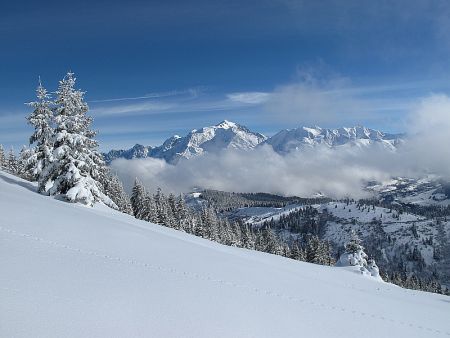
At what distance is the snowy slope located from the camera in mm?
8719

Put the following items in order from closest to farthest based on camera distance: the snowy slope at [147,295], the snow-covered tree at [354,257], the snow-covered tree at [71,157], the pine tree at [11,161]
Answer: the snowy slope at [147,295] → the snow-covered tree at [71,157] → the snow-covered tree at [354,257] → the pine tree at [11,161]

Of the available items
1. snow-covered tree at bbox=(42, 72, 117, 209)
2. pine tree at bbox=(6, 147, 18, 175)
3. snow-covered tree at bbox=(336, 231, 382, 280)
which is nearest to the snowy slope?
snow-covered tree at bbox=(42, 72, 117, 209)

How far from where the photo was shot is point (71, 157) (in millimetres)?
33344

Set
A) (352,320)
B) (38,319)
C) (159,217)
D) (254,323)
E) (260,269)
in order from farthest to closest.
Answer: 1. (159,217)
2. (260,269)
3. (352,320)
4. (254,323)
5. (38,319)

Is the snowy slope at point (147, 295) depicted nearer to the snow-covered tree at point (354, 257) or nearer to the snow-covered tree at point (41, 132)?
the snow-covered tree at point (41, 132)

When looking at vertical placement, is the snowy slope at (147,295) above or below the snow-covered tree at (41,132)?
below

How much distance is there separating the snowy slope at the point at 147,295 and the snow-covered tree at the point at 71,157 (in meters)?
11.4

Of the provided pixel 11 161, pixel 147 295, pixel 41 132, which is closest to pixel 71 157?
pixel 41 132

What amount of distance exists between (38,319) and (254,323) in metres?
6.05

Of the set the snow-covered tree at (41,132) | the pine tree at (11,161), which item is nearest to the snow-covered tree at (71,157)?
the snow-covered tree at (41,132)

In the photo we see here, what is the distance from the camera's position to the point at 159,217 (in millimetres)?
76750

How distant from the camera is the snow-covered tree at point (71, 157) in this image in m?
32.1

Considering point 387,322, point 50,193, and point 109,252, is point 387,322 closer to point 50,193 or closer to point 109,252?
point 109,252

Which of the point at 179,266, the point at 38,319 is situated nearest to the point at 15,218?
the point at 179,266
